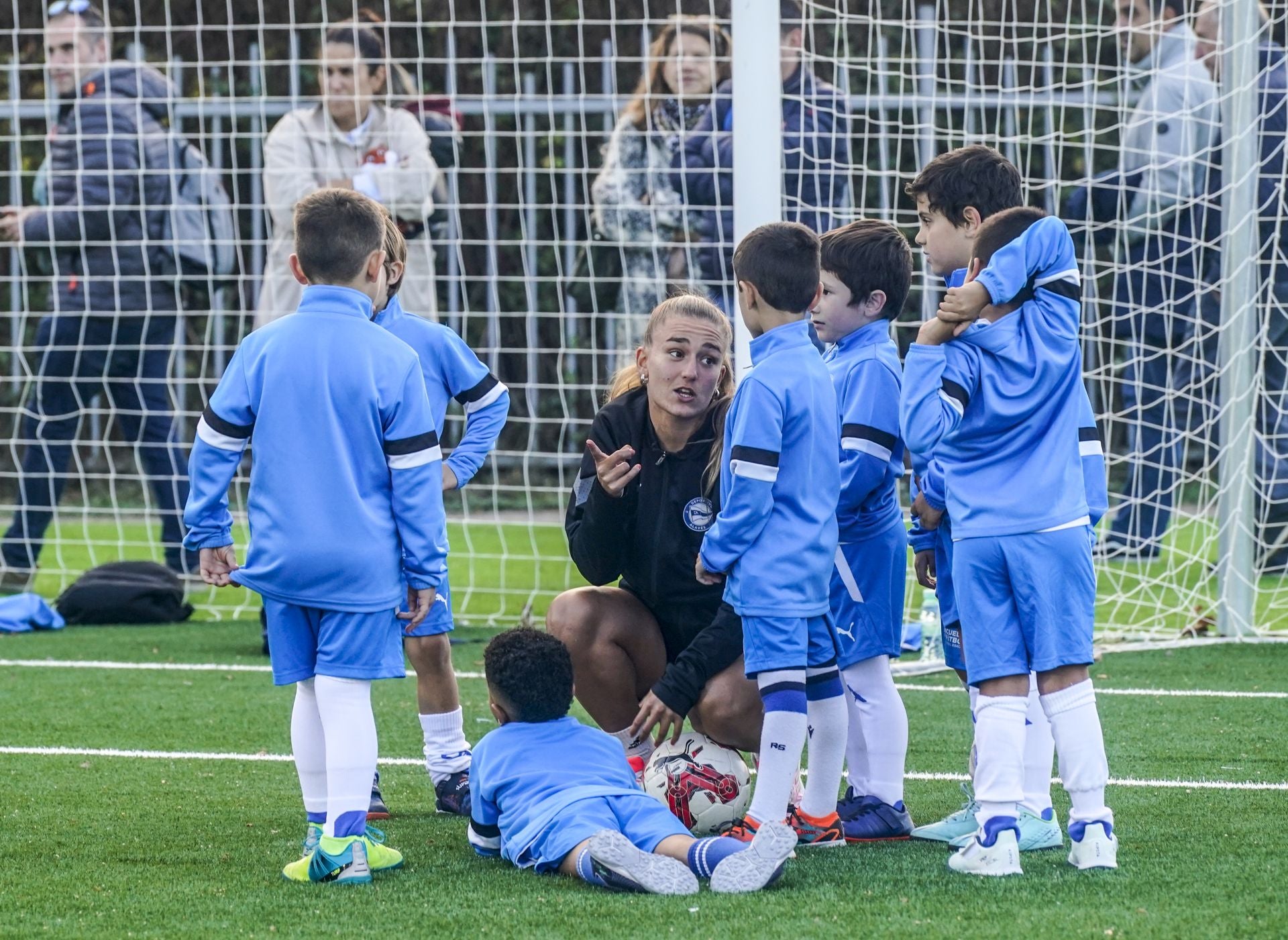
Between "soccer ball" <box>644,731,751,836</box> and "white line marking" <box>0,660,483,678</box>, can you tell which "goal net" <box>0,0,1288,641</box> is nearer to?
"white line marking" <box>0,660,483,678</box>

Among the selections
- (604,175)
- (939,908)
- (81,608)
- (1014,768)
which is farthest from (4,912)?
(604,175)

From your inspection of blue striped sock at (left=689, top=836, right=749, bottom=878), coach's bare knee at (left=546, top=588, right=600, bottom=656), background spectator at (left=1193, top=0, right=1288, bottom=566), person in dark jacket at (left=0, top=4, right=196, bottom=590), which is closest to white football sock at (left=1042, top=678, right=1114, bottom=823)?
blue striped sock at (left=689, top=836, right=749, bottom=878)

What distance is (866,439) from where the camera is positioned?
3555 mm

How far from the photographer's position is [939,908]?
284 cm

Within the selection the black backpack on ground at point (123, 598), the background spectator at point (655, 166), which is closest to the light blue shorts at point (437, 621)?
the black backpack on ground at point (123, 598)

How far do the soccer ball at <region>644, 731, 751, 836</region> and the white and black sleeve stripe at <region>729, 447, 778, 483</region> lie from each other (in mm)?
746

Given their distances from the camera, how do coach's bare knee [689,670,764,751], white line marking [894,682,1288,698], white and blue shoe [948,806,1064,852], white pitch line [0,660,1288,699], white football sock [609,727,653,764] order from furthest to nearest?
white pitch line [0,660,1288,699] < white line marking [894,682,1288,698] < white football sock [609,727,653,764] < coach's bare knee [689,670,764,751] < white and blue shoe [948,806,1064,852]

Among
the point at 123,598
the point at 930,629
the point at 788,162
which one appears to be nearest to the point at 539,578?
the point at 123,598

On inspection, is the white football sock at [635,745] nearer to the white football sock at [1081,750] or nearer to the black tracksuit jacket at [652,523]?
the black tracksuit jacket at [652,523]

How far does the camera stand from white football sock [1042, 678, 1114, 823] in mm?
3066

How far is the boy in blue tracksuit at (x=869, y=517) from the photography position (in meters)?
3.56

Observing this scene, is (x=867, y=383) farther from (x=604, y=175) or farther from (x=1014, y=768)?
(x=604, y=175)

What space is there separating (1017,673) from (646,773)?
3.11 feet

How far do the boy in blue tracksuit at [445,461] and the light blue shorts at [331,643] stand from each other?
0.50 m
